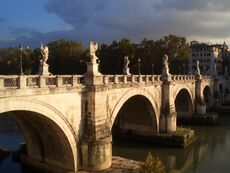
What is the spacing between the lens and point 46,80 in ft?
50.0

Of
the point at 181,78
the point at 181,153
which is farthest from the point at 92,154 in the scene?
the point at 181,78

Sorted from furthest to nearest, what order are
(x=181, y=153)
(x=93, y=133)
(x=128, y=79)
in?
(x=181, y=153) < (x=128, y=79) < (x=93, y=133)

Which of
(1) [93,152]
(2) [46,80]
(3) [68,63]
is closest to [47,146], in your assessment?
(1) [93,152]

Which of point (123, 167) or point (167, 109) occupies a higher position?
point (167, 109)

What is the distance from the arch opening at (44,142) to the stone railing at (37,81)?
1.78 metres

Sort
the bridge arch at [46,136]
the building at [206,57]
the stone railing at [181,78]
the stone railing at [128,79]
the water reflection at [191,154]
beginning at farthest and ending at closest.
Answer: the building at [206,57] → the stone railing at [181,78] → the water reflection at [191,154] → the stone railing at [128,79] → the bridge arch at [46,136]

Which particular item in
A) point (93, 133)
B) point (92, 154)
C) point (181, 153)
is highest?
point (93, 133)

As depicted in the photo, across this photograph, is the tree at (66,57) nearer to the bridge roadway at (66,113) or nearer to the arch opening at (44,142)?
the bridge roadway at (66,113)

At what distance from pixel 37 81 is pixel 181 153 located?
1635 centimetres

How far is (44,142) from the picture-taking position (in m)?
18.9

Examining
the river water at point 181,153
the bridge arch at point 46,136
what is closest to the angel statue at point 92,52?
the bridge arch at point 46,136

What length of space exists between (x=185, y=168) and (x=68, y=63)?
45580 millimetres

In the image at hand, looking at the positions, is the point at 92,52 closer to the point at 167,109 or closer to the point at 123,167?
the point at 123,167

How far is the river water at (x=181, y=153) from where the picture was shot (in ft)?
77.0
